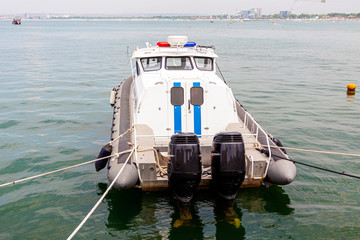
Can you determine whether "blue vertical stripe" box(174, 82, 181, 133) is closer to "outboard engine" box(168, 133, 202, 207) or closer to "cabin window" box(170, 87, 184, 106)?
"cabin window" box(170, 87, 184, 106)

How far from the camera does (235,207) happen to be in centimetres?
860

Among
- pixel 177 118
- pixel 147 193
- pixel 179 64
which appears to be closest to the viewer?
pixel 147 193

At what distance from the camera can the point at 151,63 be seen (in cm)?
1163

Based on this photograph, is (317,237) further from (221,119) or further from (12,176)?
(12,176)

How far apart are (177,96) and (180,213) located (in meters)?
3.11

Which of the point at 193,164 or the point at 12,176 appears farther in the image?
the point at 12,176

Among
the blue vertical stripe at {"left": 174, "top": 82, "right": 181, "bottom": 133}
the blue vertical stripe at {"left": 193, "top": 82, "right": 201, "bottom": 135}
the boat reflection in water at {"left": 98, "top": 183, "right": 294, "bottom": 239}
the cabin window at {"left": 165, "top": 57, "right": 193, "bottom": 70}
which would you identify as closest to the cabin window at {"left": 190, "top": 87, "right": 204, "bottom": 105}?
the blue vertical stripe at {"left": 193, "top": 82, "right": 201, "bottom": 135}

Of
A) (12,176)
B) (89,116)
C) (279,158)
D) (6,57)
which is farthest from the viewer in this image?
(6,57)

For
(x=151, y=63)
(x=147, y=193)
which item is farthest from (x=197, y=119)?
(x=151, y=63)

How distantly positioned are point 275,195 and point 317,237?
5.72ft

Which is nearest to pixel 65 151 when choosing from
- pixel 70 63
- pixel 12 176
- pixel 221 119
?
pixel 12 176

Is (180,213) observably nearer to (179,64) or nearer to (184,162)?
(184,162)

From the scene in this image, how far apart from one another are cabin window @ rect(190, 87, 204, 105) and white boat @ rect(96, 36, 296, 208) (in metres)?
0.02

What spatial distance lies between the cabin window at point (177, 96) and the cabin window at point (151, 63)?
2.02m
